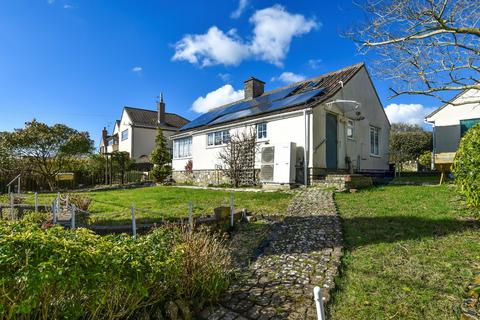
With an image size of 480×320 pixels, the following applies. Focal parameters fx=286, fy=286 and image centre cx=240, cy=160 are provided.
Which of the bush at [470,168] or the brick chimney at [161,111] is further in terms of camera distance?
the brick chimney at [161,111]

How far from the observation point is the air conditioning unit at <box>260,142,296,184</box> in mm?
12484

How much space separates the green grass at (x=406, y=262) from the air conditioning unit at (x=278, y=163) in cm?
543

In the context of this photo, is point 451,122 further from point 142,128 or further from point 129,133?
point 129,133

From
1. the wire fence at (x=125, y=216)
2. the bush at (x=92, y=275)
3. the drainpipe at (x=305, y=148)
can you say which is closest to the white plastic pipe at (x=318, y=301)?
the bush at (x=92, y=275)

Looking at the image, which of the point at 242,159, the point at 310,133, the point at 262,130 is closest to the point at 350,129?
the point at 310,133

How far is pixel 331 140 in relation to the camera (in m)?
13.9

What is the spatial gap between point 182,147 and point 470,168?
18.3 meters

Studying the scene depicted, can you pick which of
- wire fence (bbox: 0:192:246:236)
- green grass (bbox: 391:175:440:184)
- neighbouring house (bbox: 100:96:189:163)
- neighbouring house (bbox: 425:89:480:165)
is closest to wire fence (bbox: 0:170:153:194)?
neighbouring house (bbox: 100:96:189:163)

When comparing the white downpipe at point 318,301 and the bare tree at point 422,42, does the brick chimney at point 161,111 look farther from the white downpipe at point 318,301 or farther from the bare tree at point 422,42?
the white downpipe at point 318,301

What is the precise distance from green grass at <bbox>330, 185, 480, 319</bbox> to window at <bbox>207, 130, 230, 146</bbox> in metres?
10.7

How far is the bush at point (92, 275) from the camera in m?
1.98

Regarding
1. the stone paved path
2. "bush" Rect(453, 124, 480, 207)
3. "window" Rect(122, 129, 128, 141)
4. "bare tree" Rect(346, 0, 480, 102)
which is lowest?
the stone paved path

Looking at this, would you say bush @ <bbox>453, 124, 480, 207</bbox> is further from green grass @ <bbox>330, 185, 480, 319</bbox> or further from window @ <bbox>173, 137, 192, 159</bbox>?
window @ <bbox>173, 137, 192, 159</bbox>

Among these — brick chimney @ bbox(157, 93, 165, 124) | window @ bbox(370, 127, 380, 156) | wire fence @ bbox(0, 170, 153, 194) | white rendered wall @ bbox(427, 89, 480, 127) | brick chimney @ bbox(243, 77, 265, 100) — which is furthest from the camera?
brick chimney @ bbox(157, 93, 165, 124)
